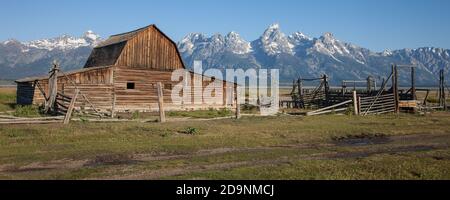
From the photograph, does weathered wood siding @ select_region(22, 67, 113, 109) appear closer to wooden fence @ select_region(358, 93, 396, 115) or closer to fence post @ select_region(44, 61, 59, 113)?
fence post @ select_region(44, 61, 59, 113)

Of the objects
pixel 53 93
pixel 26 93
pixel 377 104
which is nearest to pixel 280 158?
pixel 53 93

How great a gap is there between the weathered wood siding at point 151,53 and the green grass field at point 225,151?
15535 mm

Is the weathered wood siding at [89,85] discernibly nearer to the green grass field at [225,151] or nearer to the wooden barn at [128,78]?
the wooden barn at [128,78]

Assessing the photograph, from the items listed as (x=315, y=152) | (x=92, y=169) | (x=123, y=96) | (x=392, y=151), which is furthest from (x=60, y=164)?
(x=123, y=96)

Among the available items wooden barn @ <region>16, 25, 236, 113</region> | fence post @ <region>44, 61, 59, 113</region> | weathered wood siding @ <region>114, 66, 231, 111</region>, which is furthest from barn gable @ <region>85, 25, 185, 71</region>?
fence post @ <region>44, 61, 59, 113</region>

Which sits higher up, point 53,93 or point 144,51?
point 144,51

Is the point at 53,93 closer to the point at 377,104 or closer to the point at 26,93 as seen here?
the point at 26,93

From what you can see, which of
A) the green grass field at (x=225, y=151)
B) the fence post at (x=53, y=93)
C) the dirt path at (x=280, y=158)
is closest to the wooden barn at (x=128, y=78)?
the fence post at (x=53, y=93)

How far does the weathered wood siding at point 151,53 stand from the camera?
36.4 meters

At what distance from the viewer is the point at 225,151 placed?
15195mm

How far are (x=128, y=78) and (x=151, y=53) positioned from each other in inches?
132

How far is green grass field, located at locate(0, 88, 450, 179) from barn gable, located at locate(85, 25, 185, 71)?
15.6m
